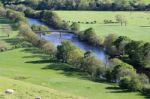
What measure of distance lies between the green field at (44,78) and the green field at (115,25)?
133 ft

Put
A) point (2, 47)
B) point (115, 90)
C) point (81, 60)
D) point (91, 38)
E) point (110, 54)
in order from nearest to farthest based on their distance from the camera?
point (115, 90) < point (81, 60) < point (2, 47) < point (110, 54) < point (91, 38)

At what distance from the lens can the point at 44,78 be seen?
8144cm

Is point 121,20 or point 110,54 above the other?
point 121,20

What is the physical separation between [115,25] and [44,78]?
84.2 metres

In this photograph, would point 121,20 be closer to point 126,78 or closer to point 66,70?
point 66,70

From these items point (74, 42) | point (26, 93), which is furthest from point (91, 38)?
point (26, 93)

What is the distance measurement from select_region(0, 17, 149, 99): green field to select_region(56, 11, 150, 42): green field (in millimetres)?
40589

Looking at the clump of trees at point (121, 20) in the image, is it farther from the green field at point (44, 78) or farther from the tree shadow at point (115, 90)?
the tree shadow at point (115, 90)

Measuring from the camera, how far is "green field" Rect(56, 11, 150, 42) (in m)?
141

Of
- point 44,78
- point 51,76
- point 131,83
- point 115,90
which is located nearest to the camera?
point 115,90

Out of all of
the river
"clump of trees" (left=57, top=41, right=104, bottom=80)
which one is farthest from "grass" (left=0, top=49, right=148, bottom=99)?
the river

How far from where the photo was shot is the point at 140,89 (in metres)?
75.2

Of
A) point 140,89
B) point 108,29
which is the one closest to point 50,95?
point 140,89

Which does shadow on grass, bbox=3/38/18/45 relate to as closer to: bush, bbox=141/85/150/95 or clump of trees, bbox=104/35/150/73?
clump of trees, bbox=104/35/150/73
